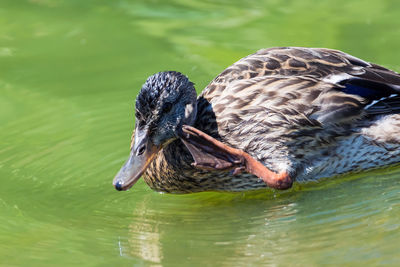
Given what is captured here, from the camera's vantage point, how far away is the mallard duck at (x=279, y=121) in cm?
763

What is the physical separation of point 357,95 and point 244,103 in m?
1.11

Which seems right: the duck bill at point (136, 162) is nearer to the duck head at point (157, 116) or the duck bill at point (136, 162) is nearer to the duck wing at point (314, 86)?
the duck head at point (157, 116)

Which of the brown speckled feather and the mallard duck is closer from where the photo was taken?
the mallard duck

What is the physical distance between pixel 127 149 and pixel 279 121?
6.20 ft

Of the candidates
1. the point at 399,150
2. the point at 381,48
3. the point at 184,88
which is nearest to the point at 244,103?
the point at 184,88

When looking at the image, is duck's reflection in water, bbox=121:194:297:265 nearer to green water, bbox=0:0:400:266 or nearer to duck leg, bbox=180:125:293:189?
green water, bbox=0:0:400:266

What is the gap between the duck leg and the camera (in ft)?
23.6

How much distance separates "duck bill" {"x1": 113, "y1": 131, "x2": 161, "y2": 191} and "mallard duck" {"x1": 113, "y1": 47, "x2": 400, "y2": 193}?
1.3 inches

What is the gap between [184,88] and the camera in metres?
7.78

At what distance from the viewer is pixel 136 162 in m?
7.16

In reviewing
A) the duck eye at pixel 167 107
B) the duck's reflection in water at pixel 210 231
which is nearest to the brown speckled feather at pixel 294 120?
the duck's reflection in water at pixel 210 231

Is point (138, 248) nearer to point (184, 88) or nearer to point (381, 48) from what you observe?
point (184, 88)

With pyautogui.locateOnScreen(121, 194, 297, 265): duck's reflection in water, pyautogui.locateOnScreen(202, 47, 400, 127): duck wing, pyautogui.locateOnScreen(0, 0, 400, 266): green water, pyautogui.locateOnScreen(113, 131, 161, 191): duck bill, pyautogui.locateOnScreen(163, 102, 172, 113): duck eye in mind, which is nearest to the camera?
pyautogui.locateOnScreen(121, 194, 297, 265): duck's reflection in water

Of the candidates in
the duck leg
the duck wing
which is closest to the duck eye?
the duck leg
